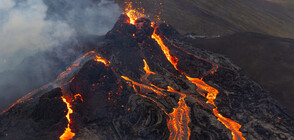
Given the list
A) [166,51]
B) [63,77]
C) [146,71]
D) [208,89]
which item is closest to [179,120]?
[146,71]

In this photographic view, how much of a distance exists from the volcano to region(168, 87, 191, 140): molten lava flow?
0.38 feet

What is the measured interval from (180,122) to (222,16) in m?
78.7

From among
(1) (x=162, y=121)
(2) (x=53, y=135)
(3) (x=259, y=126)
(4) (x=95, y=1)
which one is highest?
(4) (x=95, y=1)

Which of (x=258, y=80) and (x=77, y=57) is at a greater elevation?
(x=77, y=57)

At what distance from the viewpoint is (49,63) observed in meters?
33.4

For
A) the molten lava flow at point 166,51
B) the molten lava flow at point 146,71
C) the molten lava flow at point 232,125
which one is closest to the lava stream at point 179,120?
the molten lava flow at point 146,71

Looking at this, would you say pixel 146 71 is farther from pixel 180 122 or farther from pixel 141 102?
pixel 180 122

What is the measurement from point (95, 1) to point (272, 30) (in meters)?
72.4

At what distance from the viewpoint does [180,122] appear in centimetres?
2606

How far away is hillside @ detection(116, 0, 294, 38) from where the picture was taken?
79.9 metres

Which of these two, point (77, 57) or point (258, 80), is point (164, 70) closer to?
point (77, 57)

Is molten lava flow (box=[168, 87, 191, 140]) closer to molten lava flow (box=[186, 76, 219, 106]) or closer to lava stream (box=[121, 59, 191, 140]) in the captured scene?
lava stream (box=[121, 59, 191, 140])

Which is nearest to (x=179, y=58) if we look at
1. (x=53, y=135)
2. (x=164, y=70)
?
(x=164, y=70)

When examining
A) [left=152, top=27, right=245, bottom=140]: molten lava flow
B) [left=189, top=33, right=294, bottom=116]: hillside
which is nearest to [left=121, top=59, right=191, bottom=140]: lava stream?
[left=152, top=27, right=245, bottom=140]: molten lava flow
